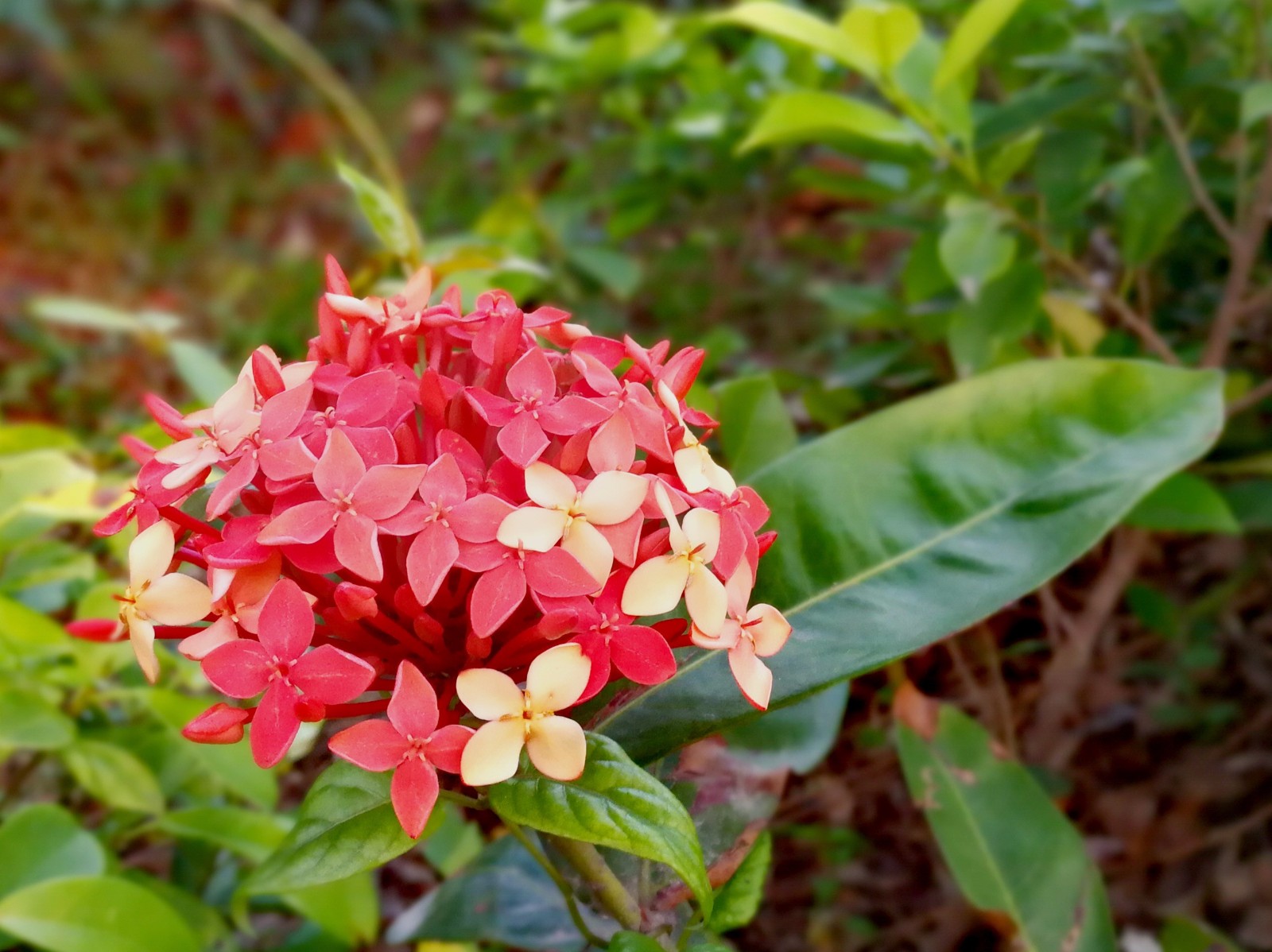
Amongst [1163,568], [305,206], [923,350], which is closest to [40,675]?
[923,350]

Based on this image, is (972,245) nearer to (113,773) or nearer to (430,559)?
(430,559)

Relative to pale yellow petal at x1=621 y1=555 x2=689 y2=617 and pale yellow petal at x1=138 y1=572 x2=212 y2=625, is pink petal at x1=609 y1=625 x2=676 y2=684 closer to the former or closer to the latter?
pale yellow petal at x1=621 y1=555 x2=689 y2=617

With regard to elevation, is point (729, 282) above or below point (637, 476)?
below

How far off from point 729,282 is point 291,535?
4.81ft

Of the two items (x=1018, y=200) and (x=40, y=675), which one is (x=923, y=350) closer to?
(x=1018, y=200)

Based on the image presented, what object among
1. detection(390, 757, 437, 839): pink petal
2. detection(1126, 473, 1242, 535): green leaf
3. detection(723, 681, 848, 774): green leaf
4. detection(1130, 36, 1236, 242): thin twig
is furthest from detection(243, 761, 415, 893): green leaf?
detection(1130, 36, 1236, 242): thin twig

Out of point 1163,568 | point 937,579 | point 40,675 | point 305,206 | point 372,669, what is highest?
point 372,669

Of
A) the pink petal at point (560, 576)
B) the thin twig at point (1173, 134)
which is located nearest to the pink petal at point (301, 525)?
the pink petal at point (560, 576)

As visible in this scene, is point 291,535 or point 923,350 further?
point 923,350

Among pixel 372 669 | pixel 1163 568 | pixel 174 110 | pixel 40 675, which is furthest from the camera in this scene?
pixel 174 110

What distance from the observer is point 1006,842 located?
0.85 metres

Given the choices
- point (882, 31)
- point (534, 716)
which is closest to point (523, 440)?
point (534, 716)

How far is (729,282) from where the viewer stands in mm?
1875

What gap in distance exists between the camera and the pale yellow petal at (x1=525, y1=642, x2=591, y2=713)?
49 cm
